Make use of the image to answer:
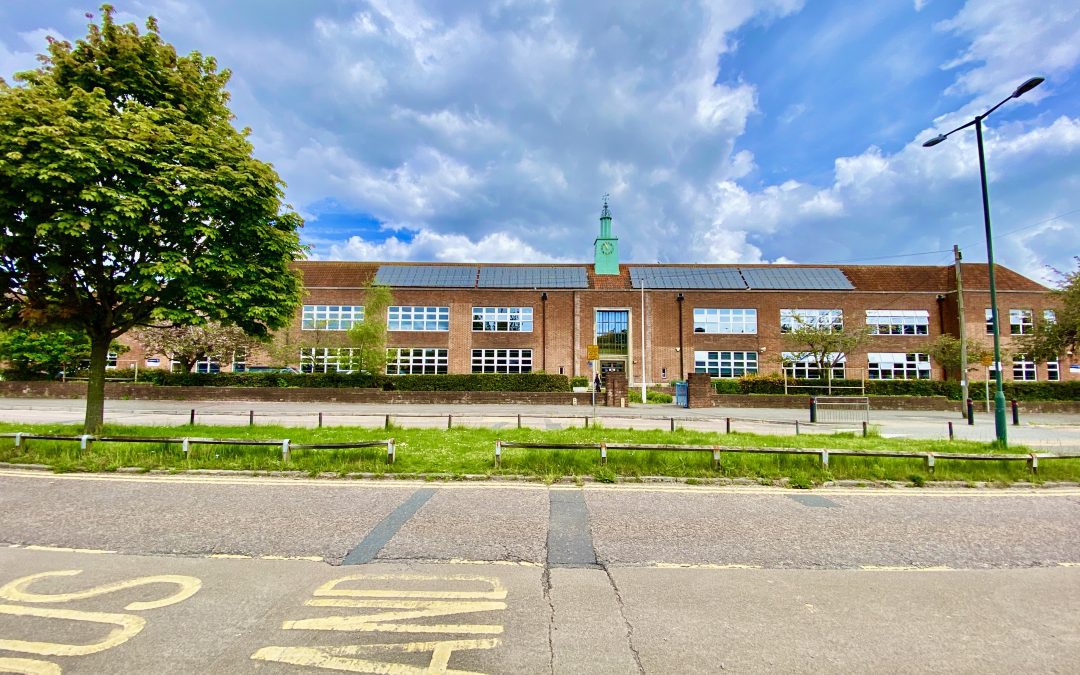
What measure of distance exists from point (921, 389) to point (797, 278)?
644 inches

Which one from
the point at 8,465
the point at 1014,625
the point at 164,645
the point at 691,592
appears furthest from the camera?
the point at 8,465

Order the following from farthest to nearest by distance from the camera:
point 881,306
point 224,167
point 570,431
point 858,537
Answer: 1. point 881,306
2. point 570,431
3. point 224,167
4. point 858,537

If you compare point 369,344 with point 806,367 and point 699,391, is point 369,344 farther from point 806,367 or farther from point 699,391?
point 806,367

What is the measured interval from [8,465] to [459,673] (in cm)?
1070

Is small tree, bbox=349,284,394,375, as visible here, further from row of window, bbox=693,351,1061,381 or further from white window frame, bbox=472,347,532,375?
row of window, bbox=693,351,1061,381

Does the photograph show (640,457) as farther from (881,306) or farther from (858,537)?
(881,306)

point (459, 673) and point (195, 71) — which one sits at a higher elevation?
point (195, 71)

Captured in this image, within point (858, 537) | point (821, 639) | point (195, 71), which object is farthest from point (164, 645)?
point (195, 71)

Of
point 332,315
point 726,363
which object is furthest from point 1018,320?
point 332,315

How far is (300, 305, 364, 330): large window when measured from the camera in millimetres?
41062

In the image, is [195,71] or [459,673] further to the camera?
[195,71]

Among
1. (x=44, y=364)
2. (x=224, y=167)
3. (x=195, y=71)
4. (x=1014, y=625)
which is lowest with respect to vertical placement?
(x=1014, y=625)

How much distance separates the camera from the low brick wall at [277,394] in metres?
28.5

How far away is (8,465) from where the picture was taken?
8734 millimetres
